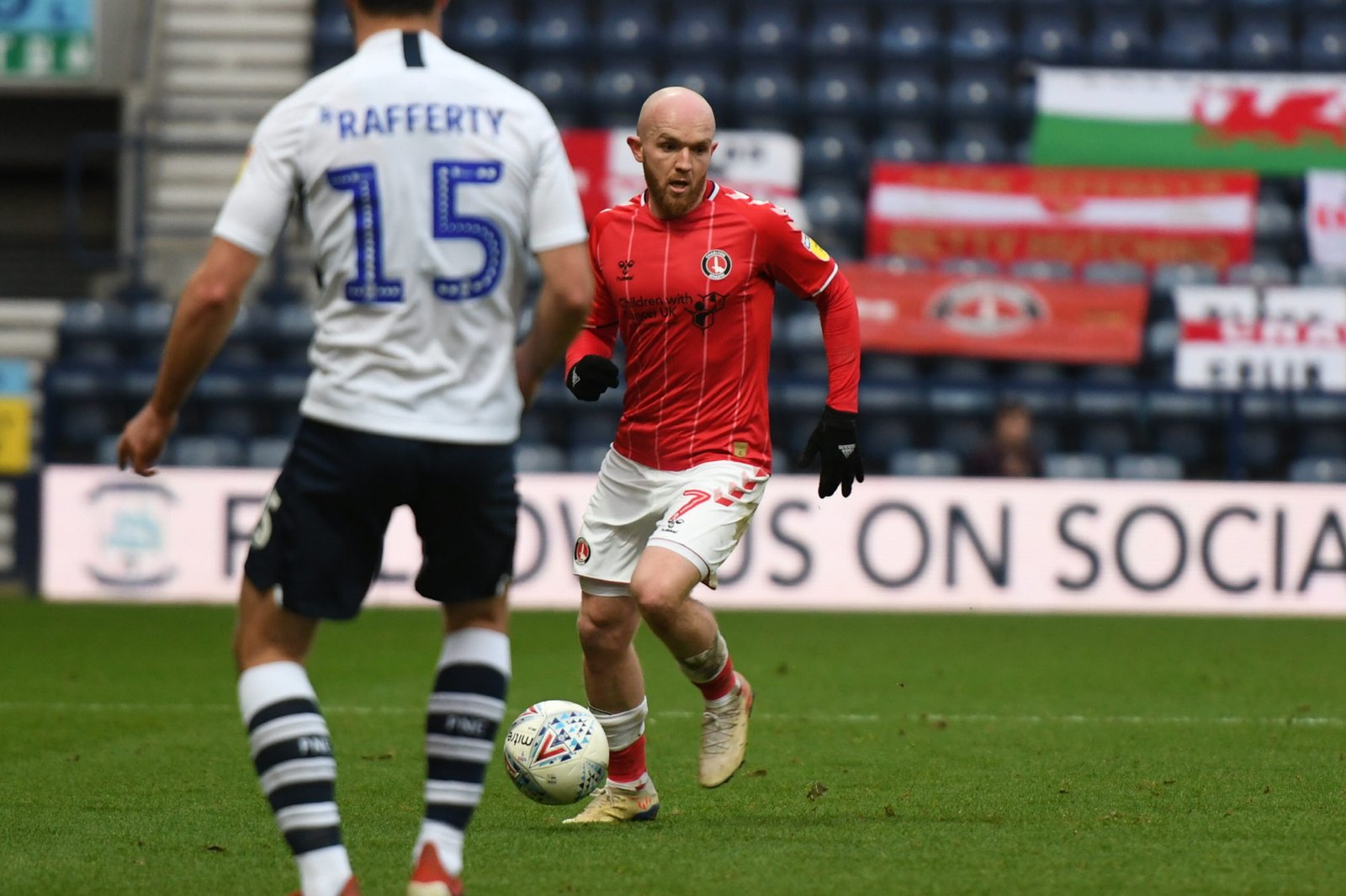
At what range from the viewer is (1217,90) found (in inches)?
628

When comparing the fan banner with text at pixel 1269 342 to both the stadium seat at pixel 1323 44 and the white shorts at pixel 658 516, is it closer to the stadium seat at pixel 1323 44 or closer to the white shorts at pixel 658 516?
the stadium seat at pixel 1323 44

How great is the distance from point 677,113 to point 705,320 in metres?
0.56

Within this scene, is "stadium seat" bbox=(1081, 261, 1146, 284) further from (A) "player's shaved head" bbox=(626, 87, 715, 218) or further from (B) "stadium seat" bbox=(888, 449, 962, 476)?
(A) "player's shaved head" bbox=(626, 87, 715, 218)

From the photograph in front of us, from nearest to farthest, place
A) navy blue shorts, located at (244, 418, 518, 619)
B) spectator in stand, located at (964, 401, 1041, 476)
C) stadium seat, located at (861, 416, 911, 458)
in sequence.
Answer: navy blue shorts, located at (244, 418, 518, 619) → spectator in stand, located at (964, 401, 1041, 476) → stadium seat, located at (861, 416, 911, 458)

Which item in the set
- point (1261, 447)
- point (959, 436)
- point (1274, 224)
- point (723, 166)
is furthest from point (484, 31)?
point (1261, 447)

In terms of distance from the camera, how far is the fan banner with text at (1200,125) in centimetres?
1590

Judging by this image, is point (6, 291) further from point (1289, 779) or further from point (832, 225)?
point (1289, 779)

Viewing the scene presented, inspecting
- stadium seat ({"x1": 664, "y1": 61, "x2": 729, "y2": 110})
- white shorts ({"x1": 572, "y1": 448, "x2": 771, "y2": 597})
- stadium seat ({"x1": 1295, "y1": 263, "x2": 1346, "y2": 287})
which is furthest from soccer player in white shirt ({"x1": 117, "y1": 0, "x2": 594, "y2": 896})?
stadium seat ({"x1": 664, "y1": 61, "x2": 729, "y2": 110})

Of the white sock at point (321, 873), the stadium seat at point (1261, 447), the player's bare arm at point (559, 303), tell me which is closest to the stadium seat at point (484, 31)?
A: the stadium seat at point (1261, 447)

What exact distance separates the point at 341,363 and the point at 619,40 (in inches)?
539

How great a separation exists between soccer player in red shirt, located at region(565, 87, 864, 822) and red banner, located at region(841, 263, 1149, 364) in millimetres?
9358

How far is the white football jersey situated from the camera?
140 inches

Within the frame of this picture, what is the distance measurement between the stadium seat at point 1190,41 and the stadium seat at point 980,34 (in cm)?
135

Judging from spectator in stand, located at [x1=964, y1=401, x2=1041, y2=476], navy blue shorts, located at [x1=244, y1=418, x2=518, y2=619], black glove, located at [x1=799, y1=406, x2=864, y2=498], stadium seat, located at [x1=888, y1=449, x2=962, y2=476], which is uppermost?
navy blue shorts, located at [x1=244, y1=418, x2=518, y2=619]
